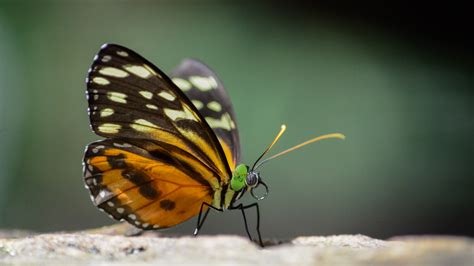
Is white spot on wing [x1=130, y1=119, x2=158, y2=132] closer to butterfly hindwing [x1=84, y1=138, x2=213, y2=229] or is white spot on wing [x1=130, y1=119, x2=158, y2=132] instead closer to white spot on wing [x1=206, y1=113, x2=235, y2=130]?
butterfly hindwing [x1=84, y1=138, x2=213, y2=229]

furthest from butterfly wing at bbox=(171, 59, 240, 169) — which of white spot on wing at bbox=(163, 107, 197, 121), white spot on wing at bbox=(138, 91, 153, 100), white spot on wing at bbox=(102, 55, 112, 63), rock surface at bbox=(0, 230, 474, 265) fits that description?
rock surface at bbox=(0, 230, 474, 265)

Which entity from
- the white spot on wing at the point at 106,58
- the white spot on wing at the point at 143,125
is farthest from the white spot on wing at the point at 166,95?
the white spot on wing at the point at 106,58

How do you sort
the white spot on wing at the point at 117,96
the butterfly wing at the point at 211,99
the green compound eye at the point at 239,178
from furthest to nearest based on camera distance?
the butterfly wing at the point at 211,99, the green compound eye at the point at 239,178, the white spot on wing at the point at 117,96

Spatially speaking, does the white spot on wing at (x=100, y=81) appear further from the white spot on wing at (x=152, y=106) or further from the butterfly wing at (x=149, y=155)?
the white spot on wing at (x=152, y=106)

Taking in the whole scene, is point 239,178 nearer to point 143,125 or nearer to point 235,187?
point 235,187

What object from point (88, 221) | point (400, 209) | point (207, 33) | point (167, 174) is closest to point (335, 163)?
point (400, 209)

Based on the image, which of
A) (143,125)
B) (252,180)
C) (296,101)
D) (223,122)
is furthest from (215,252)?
(296,101)
